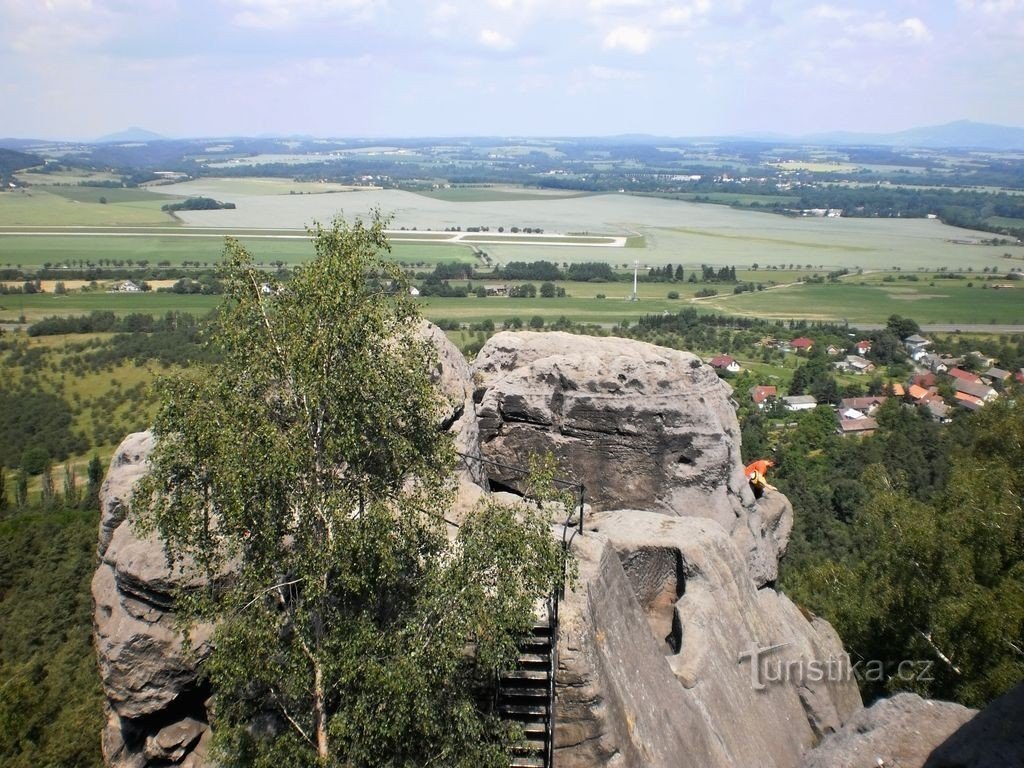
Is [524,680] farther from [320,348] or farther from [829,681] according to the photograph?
[829,681]

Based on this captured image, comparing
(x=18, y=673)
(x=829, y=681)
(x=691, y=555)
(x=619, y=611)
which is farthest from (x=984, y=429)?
(x=18, y=673)

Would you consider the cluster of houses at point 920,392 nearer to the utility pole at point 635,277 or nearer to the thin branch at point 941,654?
the utility pole at point 635,277

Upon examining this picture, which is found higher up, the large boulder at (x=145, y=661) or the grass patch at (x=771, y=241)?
the large boulder at (x=145, y=661)

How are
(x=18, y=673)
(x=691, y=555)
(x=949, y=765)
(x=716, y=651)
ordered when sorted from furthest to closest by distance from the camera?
(x=18, y=673)
(x=691, y=555)
(x=716, y=651)
(x=949, y=765)

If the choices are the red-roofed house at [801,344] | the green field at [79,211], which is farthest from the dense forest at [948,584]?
the green field at [79,211]

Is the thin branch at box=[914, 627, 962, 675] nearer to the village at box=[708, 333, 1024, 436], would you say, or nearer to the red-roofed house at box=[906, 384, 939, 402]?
the village at box=[708, 333, 1024, 436]

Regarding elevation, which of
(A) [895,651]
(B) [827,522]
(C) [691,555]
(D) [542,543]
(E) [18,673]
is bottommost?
(B) [827,522]
